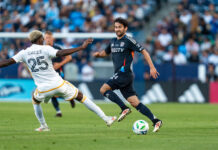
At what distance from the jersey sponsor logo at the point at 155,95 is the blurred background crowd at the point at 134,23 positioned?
1.41 meters

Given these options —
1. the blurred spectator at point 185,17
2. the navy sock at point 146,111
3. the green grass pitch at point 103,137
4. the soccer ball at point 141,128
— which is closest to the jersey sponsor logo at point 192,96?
the blurred spectator at point 185,17

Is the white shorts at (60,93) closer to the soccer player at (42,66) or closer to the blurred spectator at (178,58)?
the soccer player at (42,66)

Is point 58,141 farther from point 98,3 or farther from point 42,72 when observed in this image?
point 98,3

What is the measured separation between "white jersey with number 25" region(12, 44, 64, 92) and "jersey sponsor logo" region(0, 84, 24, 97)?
14.0 meters

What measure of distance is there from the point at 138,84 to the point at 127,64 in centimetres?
1271

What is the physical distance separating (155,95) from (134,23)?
537 centimetres

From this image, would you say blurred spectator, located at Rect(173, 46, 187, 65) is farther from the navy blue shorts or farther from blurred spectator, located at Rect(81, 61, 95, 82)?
the navy blue shorts

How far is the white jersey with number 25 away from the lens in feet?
33.0

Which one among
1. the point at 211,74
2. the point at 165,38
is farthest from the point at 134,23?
the point at 211,74

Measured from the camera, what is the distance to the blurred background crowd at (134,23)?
81.8 ft

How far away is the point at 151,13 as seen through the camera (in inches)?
1186

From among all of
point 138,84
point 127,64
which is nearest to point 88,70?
point 138,84

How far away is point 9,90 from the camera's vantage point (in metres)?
23.9

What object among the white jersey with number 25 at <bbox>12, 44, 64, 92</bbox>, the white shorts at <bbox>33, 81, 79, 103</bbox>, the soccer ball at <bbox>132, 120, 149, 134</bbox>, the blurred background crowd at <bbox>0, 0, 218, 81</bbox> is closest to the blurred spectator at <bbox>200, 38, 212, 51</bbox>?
the blurred background crowd at <bbox>0, 0, 218, 81</bbox>
